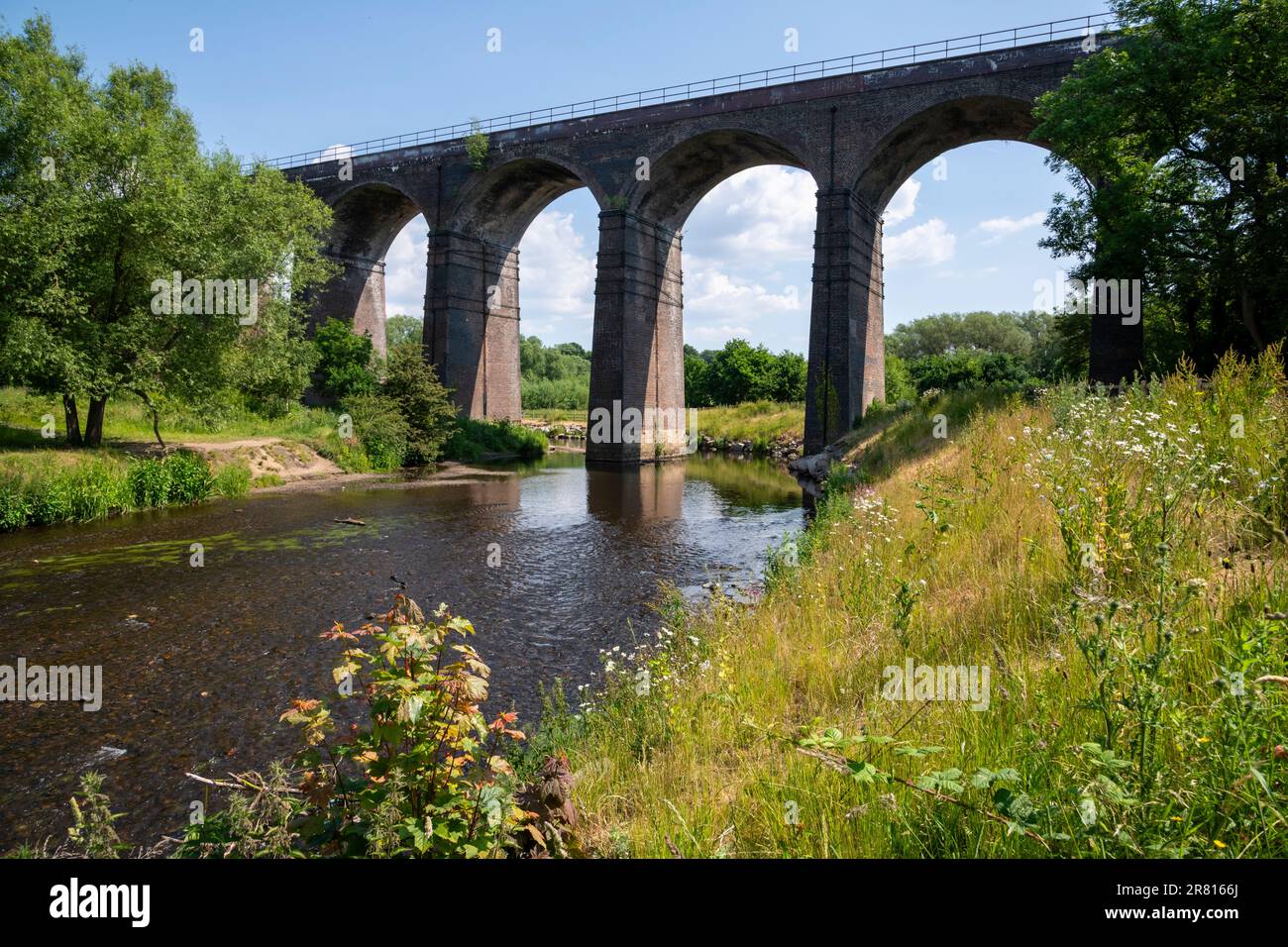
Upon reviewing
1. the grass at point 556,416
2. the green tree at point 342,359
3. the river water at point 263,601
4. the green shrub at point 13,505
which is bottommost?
the river water at point 263,601

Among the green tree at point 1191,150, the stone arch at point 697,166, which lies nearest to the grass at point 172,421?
the stone arch at point 697,166

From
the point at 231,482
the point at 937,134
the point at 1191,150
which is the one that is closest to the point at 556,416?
the point at 937,134

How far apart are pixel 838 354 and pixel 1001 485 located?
68.0ft

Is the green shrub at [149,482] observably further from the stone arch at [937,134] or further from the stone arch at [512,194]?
the stone arch at [937,134]

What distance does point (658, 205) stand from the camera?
34.0m

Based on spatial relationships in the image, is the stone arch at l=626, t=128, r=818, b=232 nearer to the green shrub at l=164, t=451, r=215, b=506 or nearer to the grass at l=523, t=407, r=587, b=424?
the green shrub at l=164, t=451, r=215, b=506

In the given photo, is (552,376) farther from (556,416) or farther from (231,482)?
(231,482)

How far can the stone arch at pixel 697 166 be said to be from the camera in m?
30.9

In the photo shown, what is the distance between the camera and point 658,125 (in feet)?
→ 103

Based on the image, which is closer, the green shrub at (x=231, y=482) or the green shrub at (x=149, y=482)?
the green shrub at (x=149, y=482)

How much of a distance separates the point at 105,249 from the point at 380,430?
11.2 metres

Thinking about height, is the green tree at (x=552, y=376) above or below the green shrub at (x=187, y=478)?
above

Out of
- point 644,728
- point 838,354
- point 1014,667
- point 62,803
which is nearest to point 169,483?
point 62,803

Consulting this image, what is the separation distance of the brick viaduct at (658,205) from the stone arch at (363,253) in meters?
0.11
